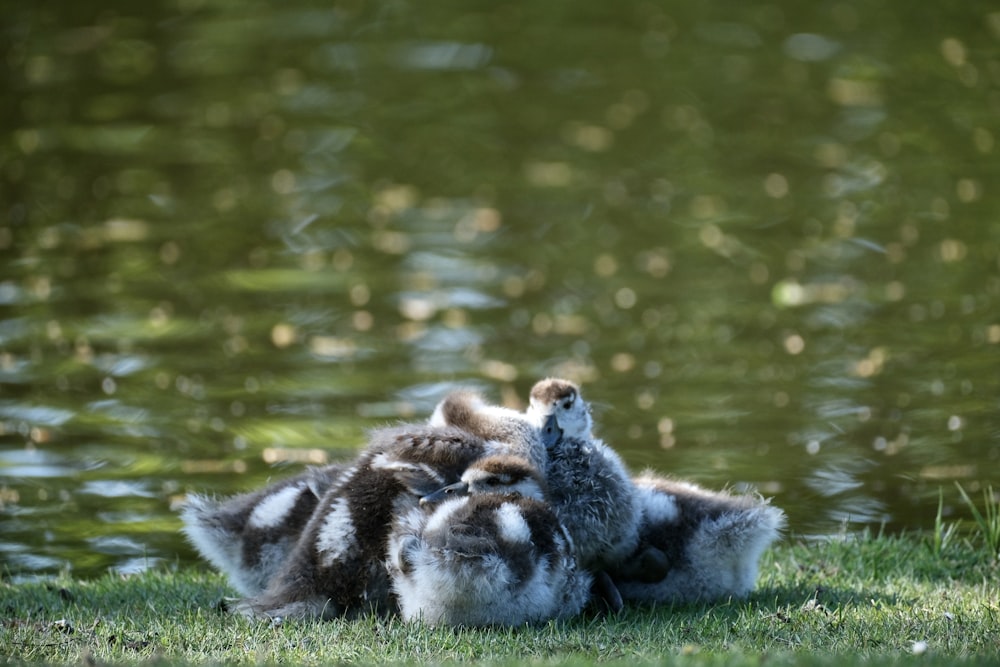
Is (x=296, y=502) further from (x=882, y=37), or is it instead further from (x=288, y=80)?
(x=882, y=37)

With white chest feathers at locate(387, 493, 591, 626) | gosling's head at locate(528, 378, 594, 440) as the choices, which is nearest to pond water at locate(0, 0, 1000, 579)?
gosling's head at locate(528, 378, 594, 440)

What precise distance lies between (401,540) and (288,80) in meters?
16.4

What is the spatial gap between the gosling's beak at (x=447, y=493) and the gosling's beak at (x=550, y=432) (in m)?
0.63

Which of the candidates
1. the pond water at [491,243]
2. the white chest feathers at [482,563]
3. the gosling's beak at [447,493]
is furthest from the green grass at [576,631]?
the pond water at [491,243]

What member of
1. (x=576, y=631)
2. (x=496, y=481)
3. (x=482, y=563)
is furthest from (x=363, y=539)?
(x=576, y=631)

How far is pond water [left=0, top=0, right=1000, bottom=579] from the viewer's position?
1248 cm

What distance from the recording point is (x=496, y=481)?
7.42m

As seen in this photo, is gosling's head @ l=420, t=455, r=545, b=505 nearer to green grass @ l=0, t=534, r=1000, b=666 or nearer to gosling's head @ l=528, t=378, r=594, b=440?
gosling's head @ l=528, t=378, r=594, b=440

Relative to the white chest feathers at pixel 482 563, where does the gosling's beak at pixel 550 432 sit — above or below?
above

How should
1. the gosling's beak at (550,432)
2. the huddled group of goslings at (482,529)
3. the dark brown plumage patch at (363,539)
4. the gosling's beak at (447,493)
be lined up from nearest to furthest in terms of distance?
the huddled group of goslings at (482,529) < the gosling's beak at (447,493) < the dark brown plumage patch at (363,539) < the gosling's beak at (550,432)

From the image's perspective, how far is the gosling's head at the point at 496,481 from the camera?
7.40 metres

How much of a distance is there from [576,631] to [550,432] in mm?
1153

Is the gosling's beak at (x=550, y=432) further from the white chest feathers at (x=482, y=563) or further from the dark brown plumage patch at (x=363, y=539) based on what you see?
the white chest feathers at (x=482, y=563)

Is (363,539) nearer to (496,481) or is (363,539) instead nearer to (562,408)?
(496,481)
